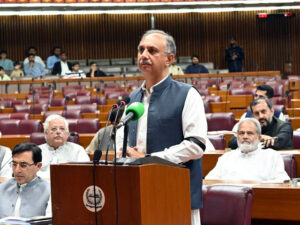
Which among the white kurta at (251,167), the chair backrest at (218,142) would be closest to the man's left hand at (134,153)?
the white kurta at (251,167)

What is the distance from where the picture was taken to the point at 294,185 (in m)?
4.34

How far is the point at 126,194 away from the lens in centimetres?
227

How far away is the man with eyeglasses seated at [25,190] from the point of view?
4223mm

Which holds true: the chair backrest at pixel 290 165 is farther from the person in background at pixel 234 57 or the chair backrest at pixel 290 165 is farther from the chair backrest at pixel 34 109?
the person in background at pixel 234 57

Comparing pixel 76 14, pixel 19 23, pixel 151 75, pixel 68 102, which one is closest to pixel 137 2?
pixel 76 14

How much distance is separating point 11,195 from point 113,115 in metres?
2.11

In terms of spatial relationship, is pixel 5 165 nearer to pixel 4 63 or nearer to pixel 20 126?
pixel 20 126

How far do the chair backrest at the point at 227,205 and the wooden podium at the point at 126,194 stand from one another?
89 cm

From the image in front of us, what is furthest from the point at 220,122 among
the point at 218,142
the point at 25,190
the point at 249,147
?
the point at 25,190

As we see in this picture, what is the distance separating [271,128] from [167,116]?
13.2ft

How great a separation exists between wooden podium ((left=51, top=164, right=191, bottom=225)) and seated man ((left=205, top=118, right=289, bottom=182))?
8.92 ft

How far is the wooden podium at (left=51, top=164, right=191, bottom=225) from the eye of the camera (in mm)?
2256

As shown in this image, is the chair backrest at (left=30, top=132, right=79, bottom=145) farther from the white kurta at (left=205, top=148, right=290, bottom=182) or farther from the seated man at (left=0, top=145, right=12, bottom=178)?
the white kurta at (left=205, top=148, right=290, bottom=182)

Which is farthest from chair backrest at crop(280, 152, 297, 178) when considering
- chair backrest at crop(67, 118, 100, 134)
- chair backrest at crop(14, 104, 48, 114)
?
chair backrest at crop(14, 104, 48, 114)
